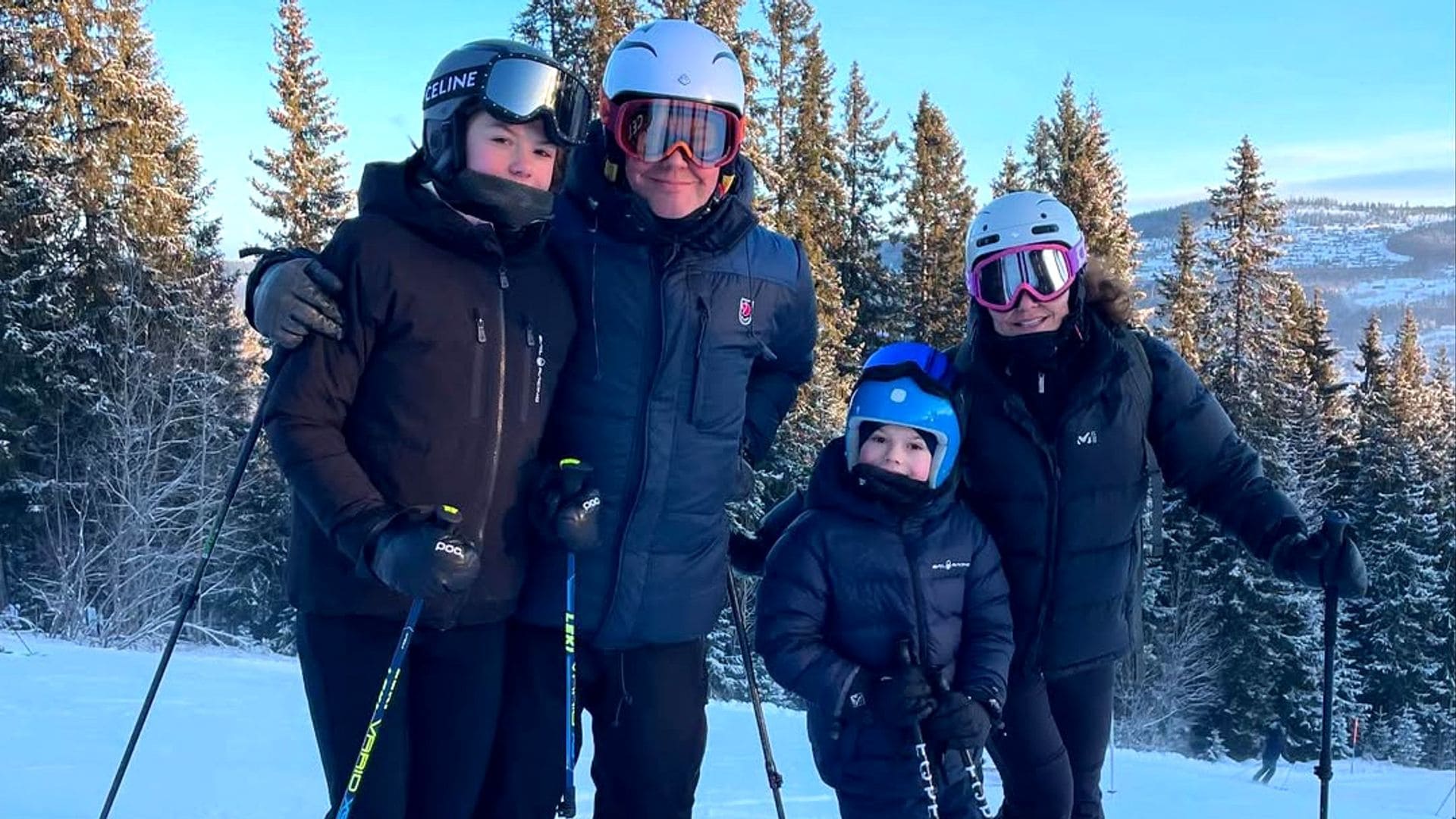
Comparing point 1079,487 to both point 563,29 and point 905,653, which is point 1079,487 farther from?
point 563,29

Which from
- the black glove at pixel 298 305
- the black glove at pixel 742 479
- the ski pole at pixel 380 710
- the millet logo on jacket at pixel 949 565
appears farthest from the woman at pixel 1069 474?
the black glove at pixel 298 305

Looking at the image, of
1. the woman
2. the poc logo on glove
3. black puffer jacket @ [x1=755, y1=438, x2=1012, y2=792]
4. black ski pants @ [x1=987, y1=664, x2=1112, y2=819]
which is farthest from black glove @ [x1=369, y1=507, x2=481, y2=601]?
black ski pants @ [x1=987, y1=664, x2=1112, y2=819]

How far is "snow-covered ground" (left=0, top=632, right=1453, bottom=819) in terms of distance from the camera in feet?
16.3

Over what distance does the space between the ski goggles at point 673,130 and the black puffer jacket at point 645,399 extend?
12 cm

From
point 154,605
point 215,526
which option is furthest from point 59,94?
point 215,526

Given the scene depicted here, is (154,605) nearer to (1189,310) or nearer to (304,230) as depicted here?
(304,230)

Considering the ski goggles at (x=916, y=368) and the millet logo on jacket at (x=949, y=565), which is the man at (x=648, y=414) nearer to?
the ski goggles at (x=916, y=368)

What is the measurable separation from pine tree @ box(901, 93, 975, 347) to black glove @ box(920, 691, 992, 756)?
25113mm

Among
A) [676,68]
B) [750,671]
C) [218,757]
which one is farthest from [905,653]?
[218,757]

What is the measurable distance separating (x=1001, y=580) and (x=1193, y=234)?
30.9 metres

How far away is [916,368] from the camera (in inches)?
136

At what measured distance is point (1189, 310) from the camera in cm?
3002

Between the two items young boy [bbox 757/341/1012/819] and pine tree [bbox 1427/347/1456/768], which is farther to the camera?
pine tree [bbox 1427/347/1456/768]

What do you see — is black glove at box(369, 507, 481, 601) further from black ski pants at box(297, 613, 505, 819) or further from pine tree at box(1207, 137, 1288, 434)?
pine tree at box(1207, 137, 1288, 434)
